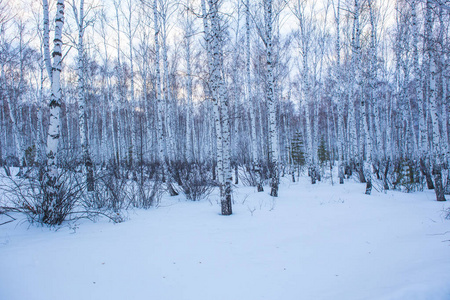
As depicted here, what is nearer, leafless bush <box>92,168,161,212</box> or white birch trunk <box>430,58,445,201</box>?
leafless bush <box>92,168,161,212</box>

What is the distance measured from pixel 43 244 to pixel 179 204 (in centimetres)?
340

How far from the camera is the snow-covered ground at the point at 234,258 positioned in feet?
7.39

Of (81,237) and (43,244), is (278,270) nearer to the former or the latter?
(81,237)

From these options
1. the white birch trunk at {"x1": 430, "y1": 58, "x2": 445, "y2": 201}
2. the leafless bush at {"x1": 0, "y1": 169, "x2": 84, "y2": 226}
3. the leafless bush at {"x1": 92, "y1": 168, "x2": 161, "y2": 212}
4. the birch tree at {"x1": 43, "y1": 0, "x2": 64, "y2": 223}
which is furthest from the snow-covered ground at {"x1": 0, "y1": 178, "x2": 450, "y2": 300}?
the white birch trunk at {"x1": 430, "y1": 58, "x2": 445, "y2": 201}

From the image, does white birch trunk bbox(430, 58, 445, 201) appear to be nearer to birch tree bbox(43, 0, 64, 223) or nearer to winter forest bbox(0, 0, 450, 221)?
winter forest bbox(0, 0, 450, 221)

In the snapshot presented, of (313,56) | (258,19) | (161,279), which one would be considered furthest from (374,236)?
(313,56)

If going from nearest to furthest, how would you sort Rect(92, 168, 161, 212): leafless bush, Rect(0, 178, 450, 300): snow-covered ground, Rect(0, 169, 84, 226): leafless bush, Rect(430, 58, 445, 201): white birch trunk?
Rect(0, 178, 450, 300): snow-covered ground → Rect(0, 169, 84, 226): leafless bush → Rect(92, 168, 161, 212): leafless bush → Rect(430, 58, 445, 201): white birch trunk

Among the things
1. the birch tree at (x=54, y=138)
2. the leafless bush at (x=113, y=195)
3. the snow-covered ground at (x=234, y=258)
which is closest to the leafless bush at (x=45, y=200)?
the birch tree at (x=54, y=138)

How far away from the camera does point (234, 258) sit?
Answer: 302cm

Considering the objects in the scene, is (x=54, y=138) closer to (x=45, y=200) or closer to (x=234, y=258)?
(x=45, y=200)

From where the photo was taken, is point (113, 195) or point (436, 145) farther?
point (436, 145)

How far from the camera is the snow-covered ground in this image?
88.7 inches

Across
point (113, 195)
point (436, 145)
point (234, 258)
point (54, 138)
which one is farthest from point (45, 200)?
point (436, 145)

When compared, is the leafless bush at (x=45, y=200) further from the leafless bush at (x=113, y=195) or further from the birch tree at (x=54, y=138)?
the leafless bush at (x=113, y=195)
